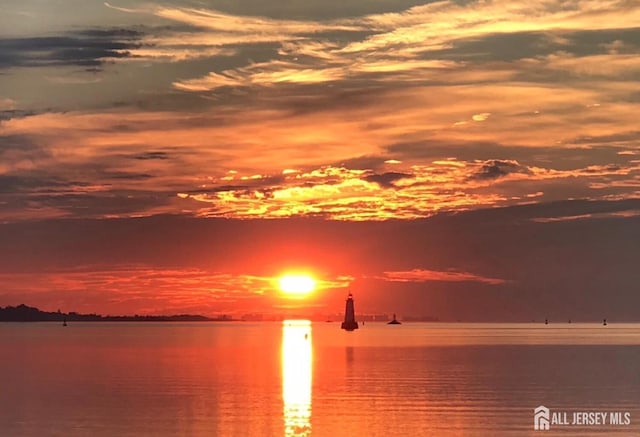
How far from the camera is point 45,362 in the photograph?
13588 cm

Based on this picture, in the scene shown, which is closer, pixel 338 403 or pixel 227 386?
pixel 338 403

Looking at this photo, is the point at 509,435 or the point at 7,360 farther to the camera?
the point at 7,360

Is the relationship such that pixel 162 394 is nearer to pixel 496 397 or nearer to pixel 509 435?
pixel 496 397

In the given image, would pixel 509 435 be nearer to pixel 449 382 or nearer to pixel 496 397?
pixel 496 397

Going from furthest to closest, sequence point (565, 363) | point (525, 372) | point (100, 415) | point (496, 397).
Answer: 1. point (565, 363)
2. point (525, 372)
3. point (496, 397)
4. point (100, 415)

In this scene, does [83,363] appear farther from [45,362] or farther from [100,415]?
[100,415]

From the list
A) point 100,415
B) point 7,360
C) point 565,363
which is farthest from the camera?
point 7,360

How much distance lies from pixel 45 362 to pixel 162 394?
196 feet

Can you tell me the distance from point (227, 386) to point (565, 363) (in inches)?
2290

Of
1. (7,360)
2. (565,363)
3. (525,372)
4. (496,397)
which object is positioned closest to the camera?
(496,397)

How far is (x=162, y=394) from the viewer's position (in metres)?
81.3

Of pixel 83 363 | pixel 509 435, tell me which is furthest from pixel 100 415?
pixel 83 363

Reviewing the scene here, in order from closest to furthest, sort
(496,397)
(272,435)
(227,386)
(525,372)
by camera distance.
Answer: (272,435) → (496,397) → (227,386) → (525,372)

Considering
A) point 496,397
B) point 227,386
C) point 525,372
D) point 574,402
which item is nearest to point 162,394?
point 227,386
